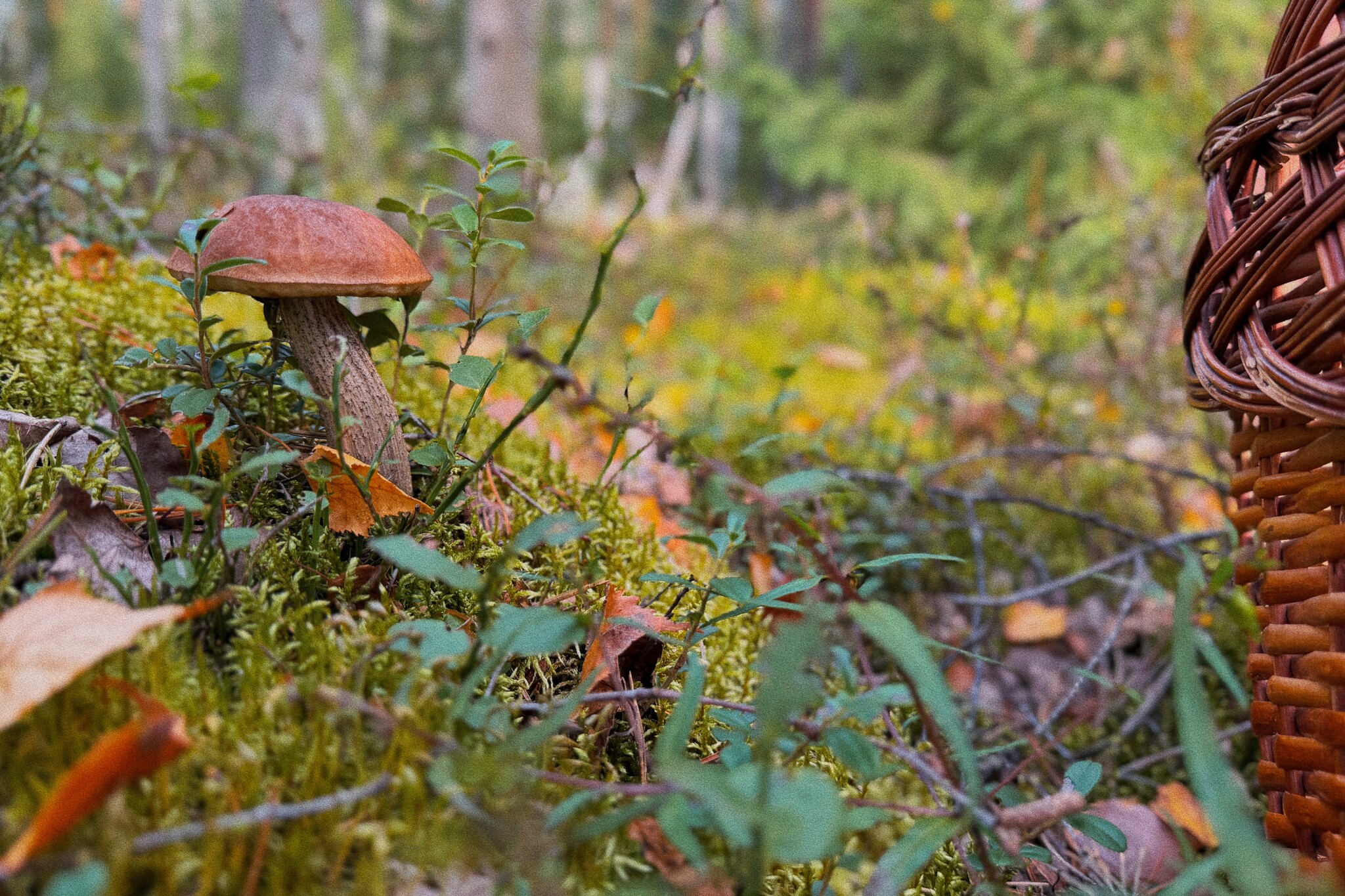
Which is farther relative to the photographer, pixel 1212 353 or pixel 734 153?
pixel 734 153

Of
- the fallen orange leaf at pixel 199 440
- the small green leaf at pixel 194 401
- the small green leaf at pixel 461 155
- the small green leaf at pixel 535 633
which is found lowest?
the small green leaf at pixel 535 633

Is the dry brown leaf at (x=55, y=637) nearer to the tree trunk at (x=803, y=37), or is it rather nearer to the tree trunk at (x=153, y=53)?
the tree trunk at (x=803, y=37)

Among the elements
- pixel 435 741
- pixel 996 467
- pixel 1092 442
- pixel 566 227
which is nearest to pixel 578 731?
pixel 435 741

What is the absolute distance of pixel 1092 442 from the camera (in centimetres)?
251

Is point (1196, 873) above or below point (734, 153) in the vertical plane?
below

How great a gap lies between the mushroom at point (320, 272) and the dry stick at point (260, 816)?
399 mm

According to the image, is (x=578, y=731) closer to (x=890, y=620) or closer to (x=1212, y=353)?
(x=890, y=620)

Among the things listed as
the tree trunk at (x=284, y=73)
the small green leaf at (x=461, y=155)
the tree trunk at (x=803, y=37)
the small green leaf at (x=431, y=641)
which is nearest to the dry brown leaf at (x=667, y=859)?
the small green leaf at (x=431, y=641)

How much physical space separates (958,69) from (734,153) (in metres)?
8.50

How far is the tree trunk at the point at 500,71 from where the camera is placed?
18.0 feet

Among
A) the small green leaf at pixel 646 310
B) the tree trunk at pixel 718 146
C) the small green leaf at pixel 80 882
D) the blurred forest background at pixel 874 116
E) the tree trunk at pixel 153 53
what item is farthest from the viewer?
the tree trunk at pixel 718 146

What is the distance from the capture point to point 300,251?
86cm

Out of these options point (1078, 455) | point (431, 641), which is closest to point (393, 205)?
point (431, 641)

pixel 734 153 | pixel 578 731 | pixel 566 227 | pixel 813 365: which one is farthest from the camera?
pixel 734 153
